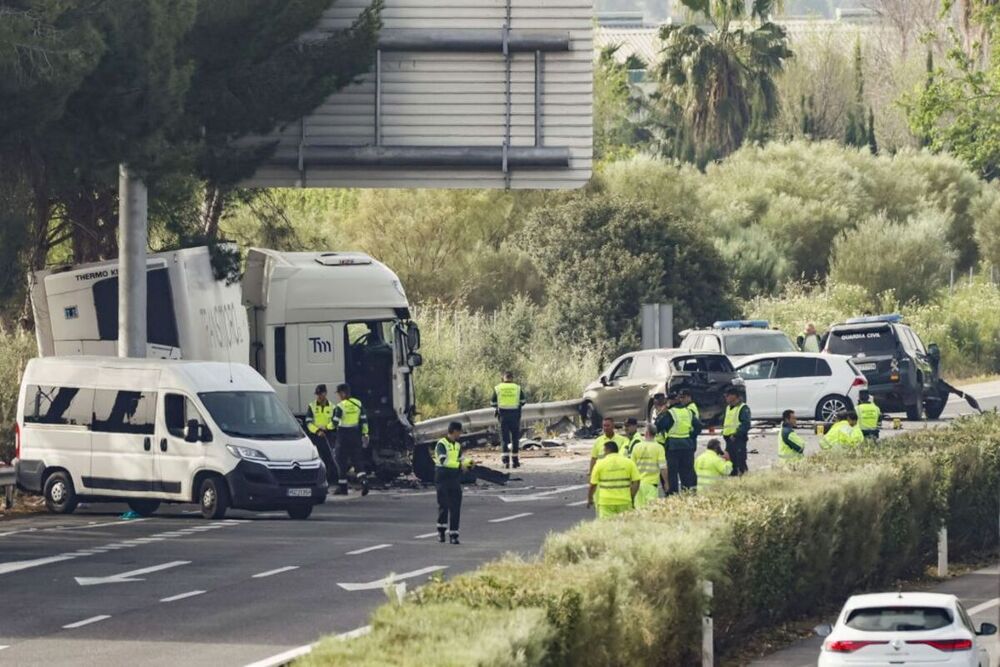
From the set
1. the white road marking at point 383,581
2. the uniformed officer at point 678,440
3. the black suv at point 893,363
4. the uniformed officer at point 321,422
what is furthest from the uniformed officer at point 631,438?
the black suv at point 893,363

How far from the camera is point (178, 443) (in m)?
27.5

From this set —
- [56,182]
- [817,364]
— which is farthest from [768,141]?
[56,182]

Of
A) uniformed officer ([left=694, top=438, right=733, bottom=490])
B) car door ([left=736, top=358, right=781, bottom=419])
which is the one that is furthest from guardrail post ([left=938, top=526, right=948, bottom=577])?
car door ([left=736, top=358, right=781, bottom=419])

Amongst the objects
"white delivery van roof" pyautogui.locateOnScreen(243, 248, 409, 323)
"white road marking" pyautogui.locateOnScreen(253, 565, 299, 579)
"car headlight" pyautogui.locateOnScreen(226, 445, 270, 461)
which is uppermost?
"white delivery van roof" pyautogui.locateOnScreen(243, 248, 409, 323)

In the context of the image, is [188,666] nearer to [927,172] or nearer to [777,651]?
[777,651]

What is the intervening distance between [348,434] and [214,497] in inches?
165

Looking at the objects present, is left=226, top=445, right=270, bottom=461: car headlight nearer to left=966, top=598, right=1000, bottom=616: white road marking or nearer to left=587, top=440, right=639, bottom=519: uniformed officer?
left=587, top=440, right=639, bottom=519: uniformed officer

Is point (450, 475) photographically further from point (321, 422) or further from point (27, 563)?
point (321, 422)

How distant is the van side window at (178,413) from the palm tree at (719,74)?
45.7 meters

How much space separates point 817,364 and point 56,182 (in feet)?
52.7

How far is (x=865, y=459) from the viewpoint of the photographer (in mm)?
23797

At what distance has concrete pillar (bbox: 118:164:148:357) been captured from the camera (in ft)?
97.1

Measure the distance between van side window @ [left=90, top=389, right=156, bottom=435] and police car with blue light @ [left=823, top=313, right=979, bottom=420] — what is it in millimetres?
16841

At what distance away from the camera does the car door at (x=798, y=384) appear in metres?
38.4
